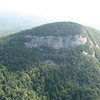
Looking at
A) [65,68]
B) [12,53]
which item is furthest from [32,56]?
[65,68]

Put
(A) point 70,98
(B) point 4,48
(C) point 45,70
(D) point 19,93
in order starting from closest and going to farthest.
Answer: (D) point 19,93 < (A) point 70,98 < (C) point 45,70 < (B) point 4,48

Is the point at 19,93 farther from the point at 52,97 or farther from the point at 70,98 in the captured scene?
the point at 70,98

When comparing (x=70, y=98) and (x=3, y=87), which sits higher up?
(x=3, y=87)

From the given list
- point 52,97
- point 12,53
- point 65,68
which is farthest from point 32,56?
point 52,97

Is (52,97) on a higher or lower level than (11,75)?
lower

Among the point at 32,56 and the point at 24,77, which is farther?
the point at 32,56

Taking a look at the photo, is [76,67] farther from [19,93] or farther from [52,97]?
[19,93]

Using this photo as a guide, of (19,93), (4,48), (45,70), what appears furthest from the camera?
(4,48)

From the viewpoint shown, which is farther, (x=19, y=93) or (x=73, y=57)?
(x=73, y=57)

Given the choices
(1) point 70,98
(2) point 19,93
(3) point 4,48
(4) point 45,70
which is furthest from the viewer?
(3) point 4,48
